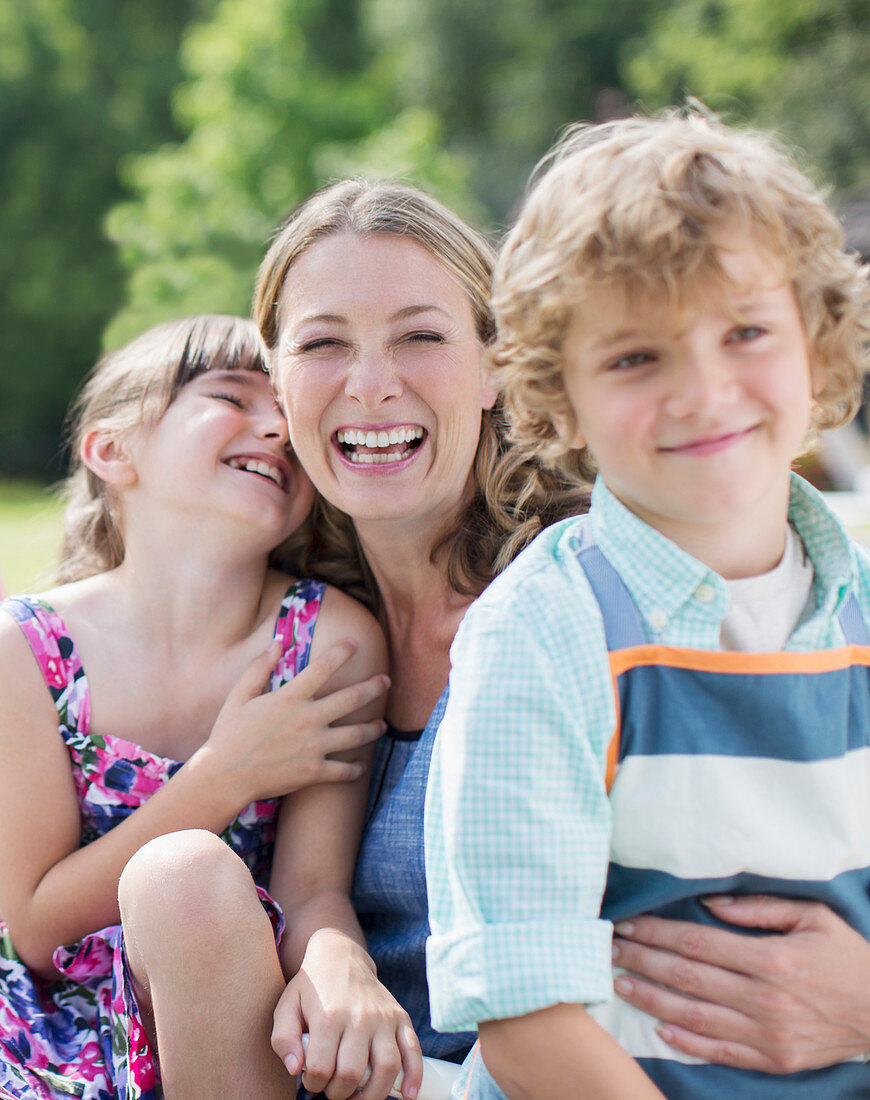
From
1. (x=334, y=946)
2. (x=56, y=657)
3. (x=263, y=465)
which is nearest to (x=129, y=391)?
(x=263, y=465)

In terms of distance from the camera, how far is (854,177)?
63.2ft

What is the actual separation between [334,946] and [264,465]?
3.56 feet

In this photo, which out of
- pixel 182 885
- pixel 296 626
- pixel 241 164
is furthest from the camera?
pixel 241 164

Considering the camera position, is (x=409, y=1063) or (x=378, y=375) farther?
(x=378, y=375)

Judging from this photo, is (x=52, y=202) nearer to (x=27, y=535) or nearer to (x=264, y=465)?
(x=27, y=535)

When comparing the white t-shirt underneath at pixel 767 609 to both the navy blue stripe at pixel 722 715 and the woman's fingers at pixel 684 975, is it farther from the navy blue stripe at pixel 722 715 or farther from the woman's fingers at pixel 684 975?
the woman's fingers at pixel 684 975

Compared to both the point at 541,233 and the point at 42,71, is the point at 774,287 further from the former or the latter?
the point at 42,71

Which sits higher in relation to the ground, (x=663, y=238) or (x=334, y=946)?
(x=663, y=238)

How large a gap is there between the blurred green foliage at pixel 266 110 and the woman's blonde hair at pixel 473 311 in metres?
9.79

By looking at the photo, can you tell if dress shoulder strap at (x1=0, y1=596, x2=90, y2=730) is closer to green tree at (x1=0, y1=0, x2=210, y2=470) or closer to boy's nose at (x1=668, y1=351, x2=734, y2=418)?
boy's nose at (x1=668, y1=351, x2=734, y2=418)

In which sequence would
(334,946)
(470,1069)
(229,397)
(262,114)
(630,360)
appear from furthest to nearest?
(262,114) → (229,397) → (334,946) → (470,1069) → (630,360)

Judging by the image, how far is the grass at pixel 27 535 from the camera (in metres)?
2.96

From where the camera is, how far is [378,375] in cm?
215

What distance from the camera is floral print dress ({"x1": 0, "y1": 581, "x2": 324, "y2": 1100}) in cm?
186
